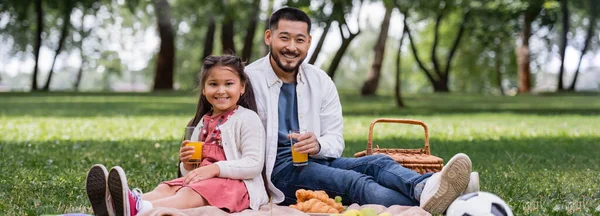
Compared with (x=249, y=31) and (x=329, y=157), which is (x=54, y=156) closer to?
(x=329, y=157)

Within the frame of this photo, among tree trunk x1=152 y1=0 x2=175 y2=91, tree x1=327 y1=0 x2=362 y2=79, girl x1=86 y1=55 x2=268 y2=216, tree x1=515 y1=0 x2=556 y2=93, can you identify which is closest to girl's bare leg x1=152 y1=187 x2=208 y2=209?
girl x1=86 y1=55 x2=268 y2=216

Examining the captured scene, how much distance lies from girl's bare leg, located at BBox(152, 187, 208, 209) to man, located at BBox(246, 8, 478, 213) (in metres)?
0.63

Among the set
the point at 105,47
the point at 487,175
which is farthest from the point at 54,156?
the point at 105,47

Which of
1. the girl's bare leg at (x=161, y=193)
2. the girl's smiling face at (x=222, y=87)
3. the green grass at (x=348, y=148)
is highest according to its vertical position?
the girl's smiling face at (x=222, y=87)

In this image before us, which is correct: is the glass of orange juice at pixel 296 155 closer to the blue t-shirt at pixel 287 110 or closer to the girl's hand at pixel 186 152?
the blue t-shirt at pixel 287 110

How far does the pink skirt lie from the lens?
5074 mm

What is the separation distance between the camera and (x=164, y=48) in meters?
30.7

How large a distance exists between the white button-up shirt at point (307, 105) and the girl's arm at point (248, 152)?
0.18m

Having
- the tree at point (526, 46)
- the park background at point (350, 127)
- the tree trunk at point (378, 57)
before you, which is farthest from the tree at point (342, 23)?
the tree at point (526, 46)

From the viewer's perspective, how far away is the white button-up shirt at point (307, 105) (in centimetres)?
563

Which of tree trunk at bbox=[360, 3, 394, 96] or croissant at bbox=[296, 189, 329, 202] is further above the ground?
croissant at bbox=[296, 189, 329, 202]

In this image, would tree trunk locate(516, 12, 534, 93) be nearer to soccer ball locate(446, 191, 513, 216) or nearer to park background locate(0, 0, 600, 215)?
park background locate(0, 0, 600, 215)

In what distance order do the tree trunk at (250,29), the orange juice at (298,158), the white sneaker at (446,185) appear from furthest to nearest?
the tree trunk at (250,29)
the orange juice at (298,158)
the white sneaker at (446,185)

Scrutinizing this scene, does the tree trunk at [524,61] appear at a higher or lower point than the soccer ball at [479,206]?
lower
